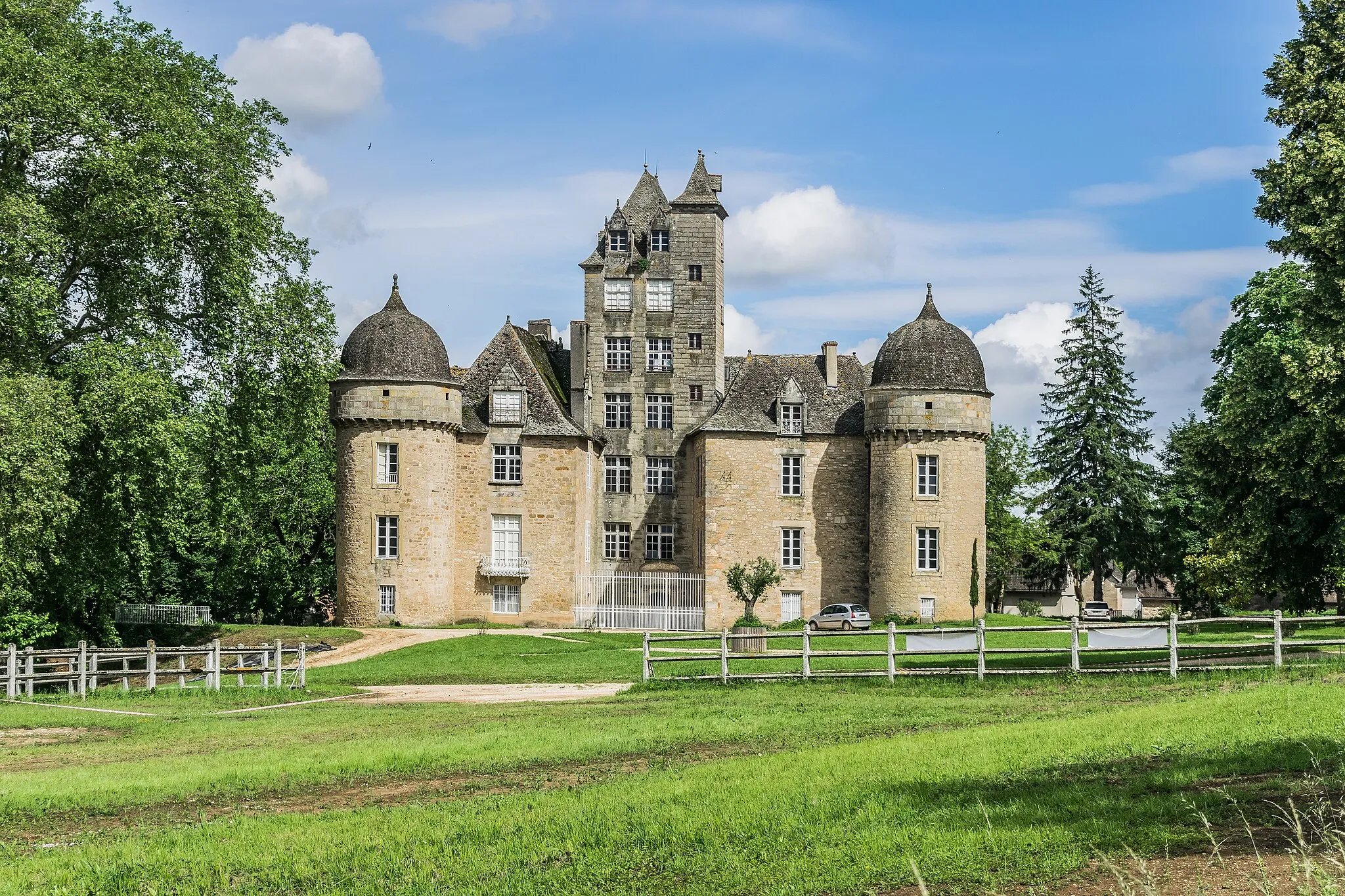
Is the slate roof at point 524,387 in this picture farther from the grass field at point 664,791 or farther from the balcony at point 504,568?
the grass field at point 664,791

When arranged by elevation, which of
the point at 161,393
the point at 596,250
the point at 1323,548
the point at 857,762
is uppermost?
the point at 596,250

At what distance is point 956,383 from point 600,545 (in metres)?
15.5

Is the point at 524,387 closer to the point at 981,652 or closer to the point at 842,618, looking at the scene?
the point at 842,618

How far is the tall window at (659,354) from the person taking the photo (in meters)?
56.8

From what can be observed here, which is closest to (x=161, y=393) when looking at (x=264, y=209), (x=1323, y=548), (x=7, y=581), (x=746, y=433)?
(x=7, y=581)

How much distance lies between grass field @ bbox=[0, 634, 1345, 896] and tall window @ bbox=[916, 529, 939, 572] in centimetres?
2905

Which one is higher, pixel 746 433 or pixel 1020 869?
pixel 746 433

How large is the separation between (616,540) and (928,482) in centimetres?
1282

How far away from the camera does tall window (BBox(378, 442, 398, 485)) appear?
166ft

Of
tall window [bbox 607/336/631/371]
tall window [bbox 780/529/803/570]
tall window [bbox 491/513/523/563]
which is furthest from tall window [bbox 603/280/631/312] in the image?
tall window [bbox 780/529/803/570]

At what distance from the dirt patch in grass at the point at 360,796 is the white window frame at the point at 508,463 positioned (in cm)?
3685

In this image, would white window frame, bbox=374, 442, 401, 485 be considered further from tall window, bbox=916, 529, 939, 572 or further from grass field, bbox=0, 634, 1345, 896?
grass field, bbox=0, 634, 1345, 896

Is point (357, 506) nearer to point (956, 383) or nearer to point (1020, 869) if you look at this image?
point (956, 383)

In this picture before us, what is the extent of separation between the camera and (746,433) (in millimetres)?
54125
